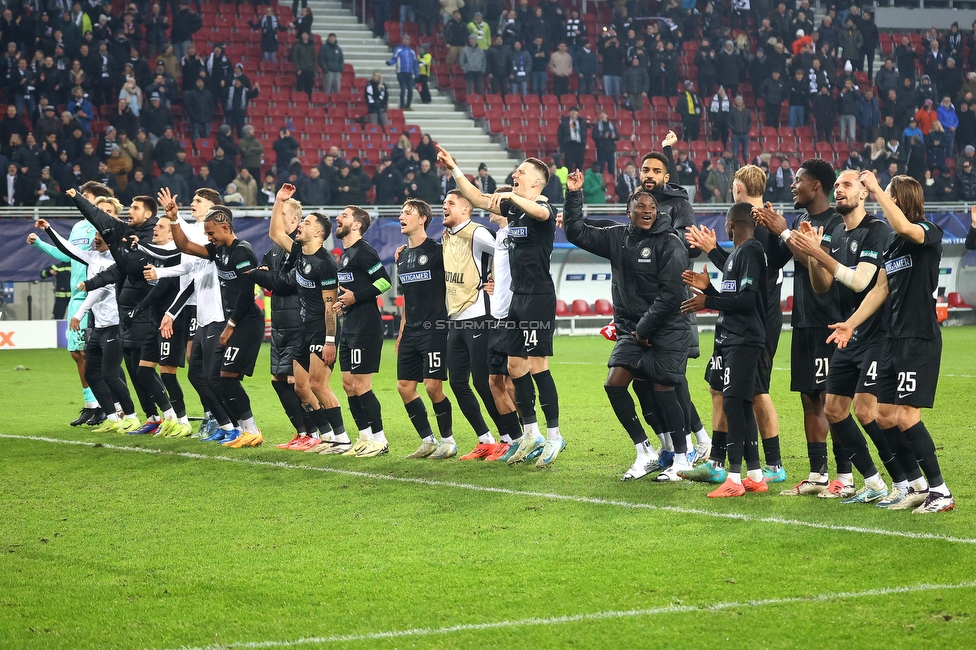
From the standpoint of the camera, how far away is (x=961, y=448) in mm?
9719

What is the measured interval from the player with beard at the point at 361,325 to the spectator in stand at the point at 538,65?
72.7ft

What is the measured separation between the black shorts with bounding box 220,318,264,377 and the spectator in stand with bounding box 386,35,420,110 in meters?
20.5

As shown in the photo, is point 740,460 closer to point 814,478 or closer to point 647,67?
point 814,478

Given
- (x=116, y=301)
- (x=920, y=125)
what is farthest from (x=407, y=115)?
(x=116, y=301)

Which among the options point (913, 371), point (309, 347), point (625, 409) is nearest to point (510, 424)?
point (625, 409)

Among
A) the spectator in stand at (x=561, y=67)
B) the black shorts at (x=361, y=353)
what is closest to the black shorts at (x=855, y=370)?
the black shorts at (x=361, y=353)

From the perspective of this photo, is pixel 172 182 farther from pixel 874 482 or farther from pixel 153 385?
pixel 874 482

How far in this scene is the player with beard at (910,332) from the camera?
6.87 meters

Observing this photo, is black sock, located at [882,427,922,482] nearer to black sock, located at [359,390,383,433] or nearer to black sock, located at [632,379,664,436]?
black sock, located at [632,379,664,436]

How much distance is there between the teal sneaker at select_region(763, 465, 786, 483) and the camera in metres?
8.43

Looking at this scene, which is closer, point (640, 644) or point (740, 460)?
point (640, 644)

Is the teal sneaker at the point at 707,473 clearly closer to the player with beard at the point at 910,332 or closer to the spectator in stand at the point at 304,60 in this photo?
the player with beard at the point at 910,332

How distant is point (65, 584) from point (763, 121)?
30151mm

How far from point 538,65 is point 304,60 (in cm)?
646
